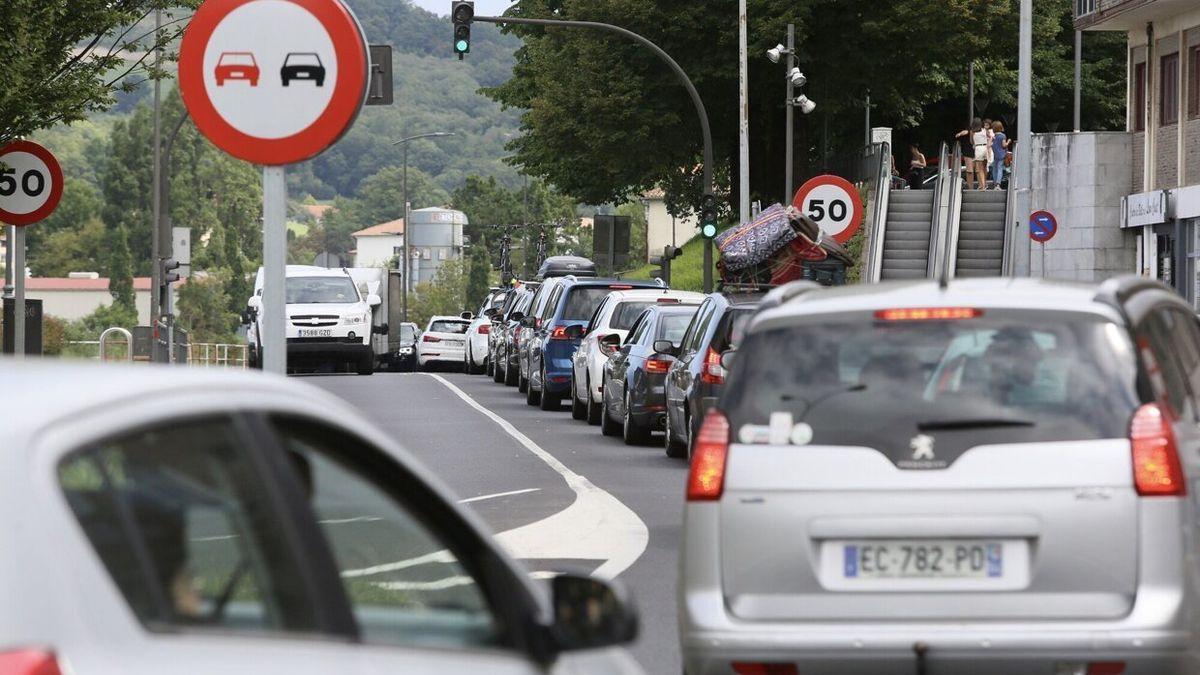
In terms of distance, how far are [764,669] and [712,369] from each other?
11876 mm

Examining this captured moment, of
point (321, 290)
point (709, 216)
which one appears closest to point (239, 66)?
point (321, 290)

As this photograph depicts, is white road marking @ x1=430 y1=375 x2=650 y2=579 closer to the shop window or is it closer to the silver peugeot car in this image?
the silver peugeot car

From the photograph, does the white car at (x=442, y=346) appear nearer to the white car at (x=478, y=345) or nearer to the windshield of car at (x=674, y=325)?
the white car at (x=478, y=345)

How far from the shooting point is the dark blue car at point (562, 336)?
30.1 meters

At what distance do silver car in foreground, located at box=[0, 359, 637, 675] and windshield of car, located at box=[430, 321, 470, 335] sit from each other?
2506 inches

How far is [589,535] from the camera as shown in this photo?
1369 centimetres

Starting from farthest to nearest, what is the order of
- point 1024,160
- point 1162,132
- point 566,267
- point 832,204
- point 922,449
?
point 566,267 → point 1162,132 → point 1024,160 → point 832,204 → point 922,449

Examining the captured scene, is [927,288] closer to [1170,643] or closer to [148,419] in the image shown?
[1170,643]

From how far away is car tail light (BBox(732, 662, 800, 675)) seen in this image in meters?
6.79

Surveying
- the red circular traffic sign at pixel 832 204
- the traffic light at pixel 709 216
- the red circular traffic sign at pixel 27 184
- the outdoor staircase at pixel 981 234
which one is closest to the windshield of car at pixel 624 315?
the red circular traffic sign at pixel 832 204

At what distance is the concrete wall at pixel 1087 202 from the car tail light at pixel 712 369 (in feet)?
92.5

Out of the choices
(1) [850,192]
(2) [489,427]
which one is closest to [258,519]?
(2) [489,427]

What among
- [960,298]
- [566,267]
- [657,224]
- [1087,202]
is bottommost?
[960,298]

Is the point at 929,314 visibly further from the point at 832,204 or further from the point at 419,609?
the point at 832,204
